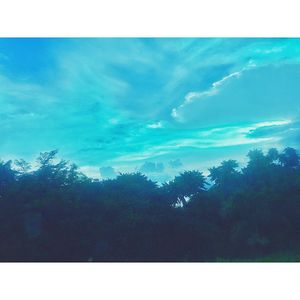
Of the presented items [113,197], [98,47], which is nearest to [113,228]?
[113,197]

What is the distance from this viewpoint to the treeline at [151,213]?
26.9 ft

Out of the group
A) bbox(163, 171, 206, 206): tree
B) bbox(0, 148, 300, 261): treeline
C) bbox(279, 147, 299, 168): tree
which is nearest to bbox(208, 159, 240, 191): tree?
bbox(0, 148, 300, 261): treeline

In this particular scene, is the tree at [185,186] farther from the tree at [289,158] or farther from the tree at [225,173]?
the tree at [289,158]

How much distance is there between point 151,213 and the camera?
8.60m

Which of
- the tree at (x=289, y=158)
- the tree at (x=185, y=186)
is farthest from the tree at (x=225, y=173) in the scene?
the tree at (x=289, y=158)

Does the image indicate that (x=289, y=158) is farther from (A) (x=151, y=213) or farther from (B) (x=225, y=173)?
(A) (x=151, y=213)

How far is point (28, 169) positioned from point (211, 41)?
5.42m

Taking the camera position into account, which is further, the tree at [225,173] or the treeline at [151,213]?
the tree at [225,173]

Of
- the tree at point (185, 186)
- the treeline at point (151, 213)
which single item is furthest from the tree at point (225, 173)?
the tree at point (185, 186)

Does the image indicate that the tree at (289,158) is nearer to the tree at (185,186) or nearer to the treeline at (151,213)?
the treeline at (151,213)

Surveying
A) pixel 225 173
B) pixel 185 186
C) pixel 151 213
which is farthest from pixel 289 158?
pixel 151 213

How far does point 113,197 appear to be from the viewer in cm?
871

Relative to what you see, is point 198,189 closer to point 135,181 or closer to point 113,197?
point 135,181

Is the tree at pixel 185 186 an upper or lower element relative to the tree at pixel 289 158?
lower
